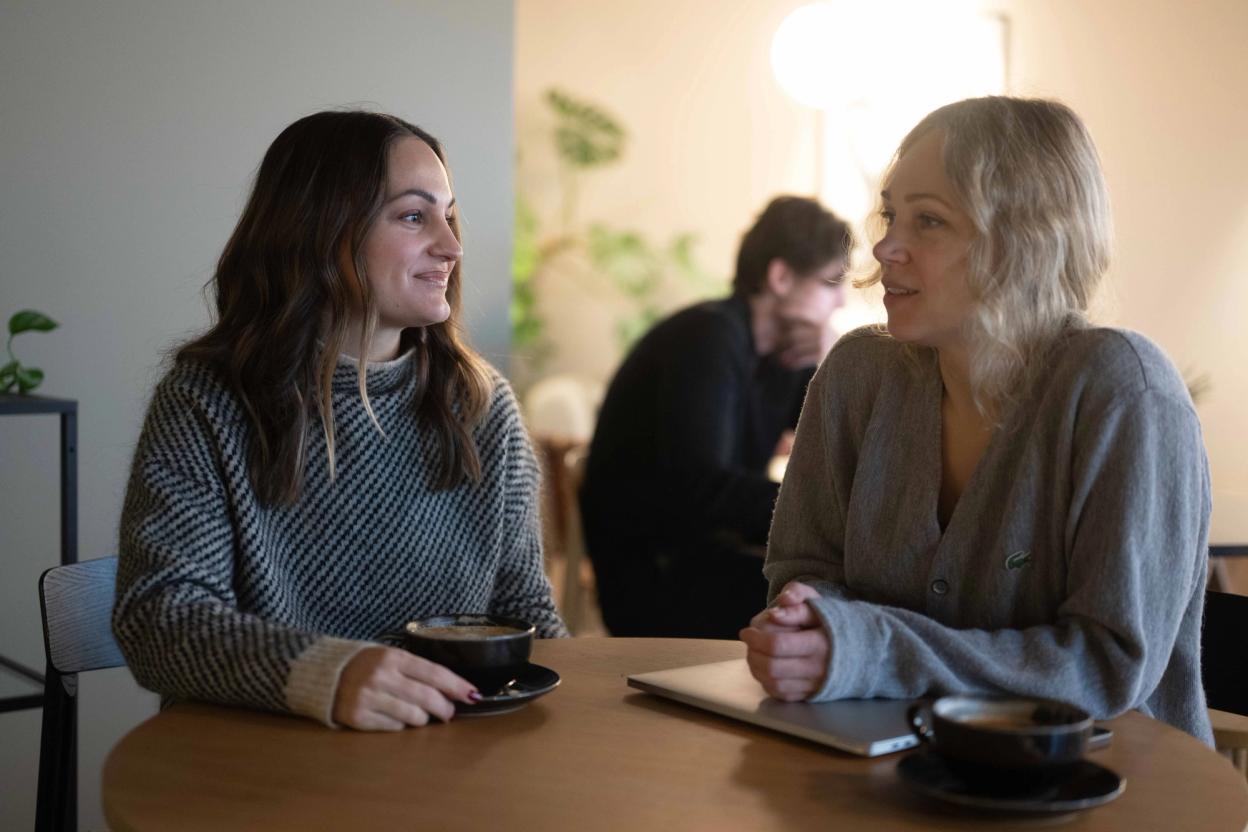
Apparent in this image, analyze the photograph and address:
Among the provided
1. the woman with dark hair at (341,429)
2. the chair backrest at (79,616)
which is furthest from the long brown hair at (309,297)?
the chair backrest at (79,616)

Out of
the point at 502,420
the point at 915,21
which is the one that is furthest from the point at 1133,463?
the point at 915,21

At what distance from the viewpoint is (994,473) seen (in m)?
1.39

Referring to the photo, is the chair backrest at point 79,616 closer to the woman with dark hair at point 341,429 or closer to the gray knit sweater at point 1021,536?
the woman with dark hair at point 341,429

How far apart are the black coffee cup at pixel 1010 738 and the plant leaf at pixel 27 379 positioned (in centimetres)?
186

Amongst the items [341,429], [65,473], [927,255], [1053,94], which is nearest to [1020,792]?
[927,255]

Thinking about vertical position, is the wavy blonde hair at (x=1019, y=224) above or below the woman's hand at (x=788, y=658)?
above

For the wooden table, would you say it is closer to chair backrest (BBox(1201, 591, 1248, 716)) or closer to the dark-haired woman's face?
chair backrest (BBox(1201, 591, 1248, 716))

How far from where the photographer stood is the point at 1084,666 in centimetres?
124

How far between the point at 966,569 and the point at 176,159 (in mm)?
1809

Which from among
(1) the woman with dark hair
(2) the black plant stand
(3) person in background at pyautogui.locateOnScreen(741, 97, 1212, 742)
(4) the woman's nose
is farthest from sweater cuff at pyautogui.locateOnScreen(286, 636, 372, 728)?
(2) the black plant stand

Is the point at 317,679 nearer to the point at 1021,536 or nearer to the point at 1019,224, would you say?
the point at 1021,536

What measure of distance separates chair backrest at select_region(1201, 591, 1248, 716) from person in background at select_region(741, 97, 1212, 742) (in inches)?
6.8

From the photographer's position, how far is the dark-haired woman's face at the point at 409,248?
1.69 m

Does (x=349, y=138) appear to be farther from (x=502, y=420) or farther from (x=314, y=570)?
(x=314, y=570)
